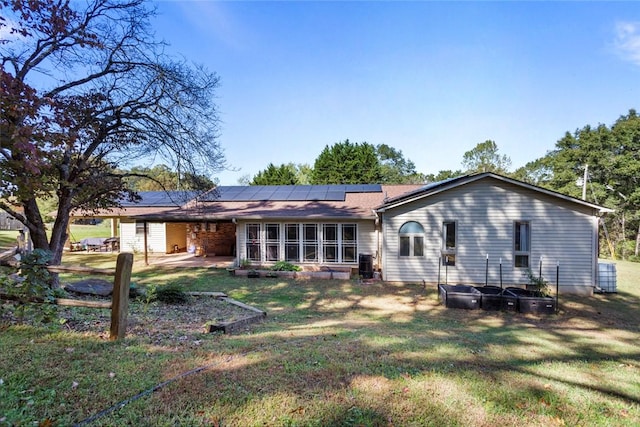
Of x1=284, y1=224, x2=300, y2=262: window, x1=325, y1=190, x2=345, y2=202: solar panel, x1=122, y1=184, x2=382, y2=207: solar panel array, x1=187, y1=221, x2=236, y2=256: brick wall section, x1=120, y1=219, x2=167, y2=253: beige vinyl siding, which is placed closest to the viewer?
x1=284, y1=224, x2=300, y2=262: window

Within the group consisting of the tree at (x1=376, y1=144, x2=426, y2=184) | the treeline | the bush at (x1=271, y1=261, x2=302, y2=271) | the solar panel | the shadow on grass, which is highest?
the tree at (x1=376, y1=144, x2=426, y2=184)

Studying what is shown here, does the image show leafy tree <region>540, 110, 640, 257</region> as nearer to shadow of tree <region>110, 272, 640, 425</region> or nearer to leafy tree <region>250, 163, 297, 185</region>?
leafy tree <region>250, 163, 297, 185</region>

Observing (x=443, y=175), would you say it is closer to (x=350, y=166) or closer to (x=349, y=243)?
(x=350, y=166)

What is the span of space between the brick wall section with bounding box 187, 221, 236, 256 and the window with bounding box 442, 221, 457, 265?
39.0ft

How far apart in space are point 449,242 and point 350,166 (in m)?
26.8

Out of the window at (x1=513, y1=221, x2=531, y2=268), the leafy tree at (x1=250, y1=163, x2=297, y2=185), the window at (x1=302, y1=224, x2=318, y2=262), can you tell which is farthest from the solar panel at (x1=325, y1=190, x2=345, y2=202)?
the leafy tree at (x1=250, y1=163, x2=297, y2=185)

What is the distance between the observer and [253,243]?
569 inches

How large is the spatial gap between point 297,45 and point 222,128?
A: 18.2ft

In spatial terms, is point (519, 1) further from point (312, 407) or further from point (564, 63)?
point (312, 407)

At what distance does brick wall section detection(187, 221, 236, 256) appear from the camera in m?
18.5

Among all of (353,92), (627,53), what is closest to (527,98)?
(627,53)

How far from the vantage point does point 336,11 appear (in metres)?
11.3

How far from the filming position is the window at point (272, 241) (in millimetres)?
14297

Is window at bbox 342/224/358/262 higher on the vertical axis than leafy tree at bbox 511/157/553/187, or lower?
lower
